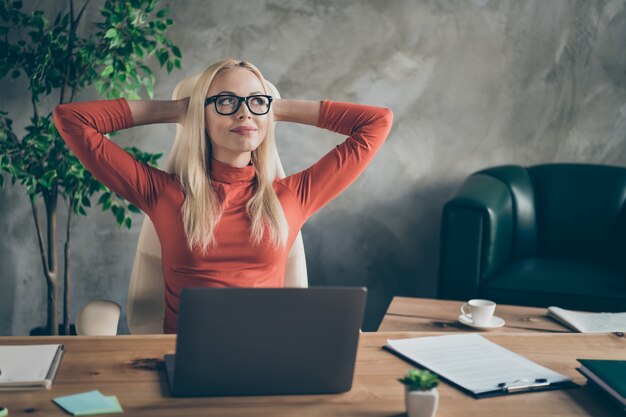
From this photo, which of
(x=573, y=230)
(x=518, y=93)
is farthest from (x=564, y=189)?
(x=518, y=93)

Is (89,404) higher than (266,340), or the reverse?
(266,340)

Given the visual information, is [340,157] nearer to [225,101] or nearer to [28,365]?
[225,101]

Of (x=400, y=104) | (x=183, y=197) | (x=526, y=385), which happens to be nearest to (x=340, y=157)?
(x=183, y=197)

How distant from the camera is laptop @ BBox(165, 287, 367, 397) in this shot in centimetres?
112

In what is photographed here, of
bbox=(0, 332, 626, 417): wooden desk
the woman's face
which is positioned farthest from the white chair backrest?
bbox=(0, 332, 626, 417): wooden desk

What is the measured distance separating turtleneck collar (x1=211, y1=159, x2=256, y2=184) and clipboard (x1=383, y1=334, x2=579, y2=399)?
694mm

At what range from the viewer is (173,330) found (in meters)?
1.84

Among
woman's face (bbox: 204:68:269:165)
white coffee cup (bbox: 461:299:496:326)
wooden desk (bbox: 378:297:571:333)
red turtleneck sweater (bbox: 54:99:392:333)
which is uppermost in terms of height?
woman's face (bbox: 204:68:269:165)

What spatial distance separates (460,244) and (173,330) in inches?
54.1

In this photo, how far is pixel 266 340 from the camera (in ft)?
3.77

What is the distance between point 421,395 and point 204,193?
A: 3.06ft

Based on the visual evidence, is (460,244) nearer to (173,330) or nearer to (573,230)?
(573,230)

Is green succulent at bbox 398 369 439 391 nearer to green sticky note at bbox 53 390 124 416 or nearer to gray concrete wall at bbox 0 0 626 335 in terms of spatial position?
green sticky note at bbox 53 390 124 416

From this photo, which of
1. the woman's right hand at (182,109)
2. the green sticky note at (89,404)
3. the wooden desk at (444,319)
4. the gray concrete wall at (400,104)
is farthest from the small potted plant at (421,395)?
the gray concrete wall at (400,104)
